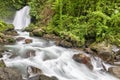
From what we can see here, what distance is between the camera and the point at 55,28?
53.3 feet

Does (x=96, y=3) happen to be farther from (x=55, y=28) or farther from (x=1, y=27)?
(x=1, y=27)

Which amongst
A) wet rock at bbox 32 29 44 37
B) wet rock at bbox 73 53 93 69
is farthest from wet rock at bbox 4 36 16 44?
wet rock at bbox 73 53 93 69

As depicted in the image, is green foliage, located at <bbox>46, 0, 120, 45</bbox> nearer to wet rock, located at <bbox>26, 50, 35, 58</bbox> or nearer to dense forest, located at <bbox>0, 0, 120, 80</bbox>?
dense forest, located at <bbox>0, 0, 120, 80</bbox>

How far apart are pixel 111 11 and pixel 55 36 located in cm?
344

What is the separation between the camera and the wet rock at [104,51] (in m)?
12.5

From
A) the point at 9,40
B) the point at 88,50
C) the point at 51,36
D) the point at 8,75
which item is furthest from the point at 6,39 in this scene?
the point at 8,75

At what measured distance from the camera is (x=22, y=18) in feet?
67.1

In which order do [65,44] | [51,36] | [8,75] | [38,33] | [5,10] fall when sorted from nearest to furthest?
1. [8,75]
2. [65,44]
3. [51,36]
4. [38,33]
5. [5,10]

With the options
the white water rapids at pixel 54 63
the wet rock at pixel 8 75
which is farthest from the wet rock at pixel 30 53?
the wet rock at pixel 8 75

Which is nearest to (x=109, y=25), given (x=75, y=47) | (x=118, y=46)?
(x=118, y=46)

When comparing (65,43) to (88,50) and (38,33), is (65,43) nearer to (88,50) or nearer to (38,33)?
(88,50)

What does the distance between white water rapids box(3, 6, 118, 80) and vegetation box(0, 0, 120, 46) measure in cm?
149

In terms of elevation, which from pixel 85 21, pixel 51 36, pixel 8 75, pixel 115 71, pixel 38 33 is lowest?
pixel 115 71

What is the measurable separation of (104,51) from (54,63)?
2704 millimetres
